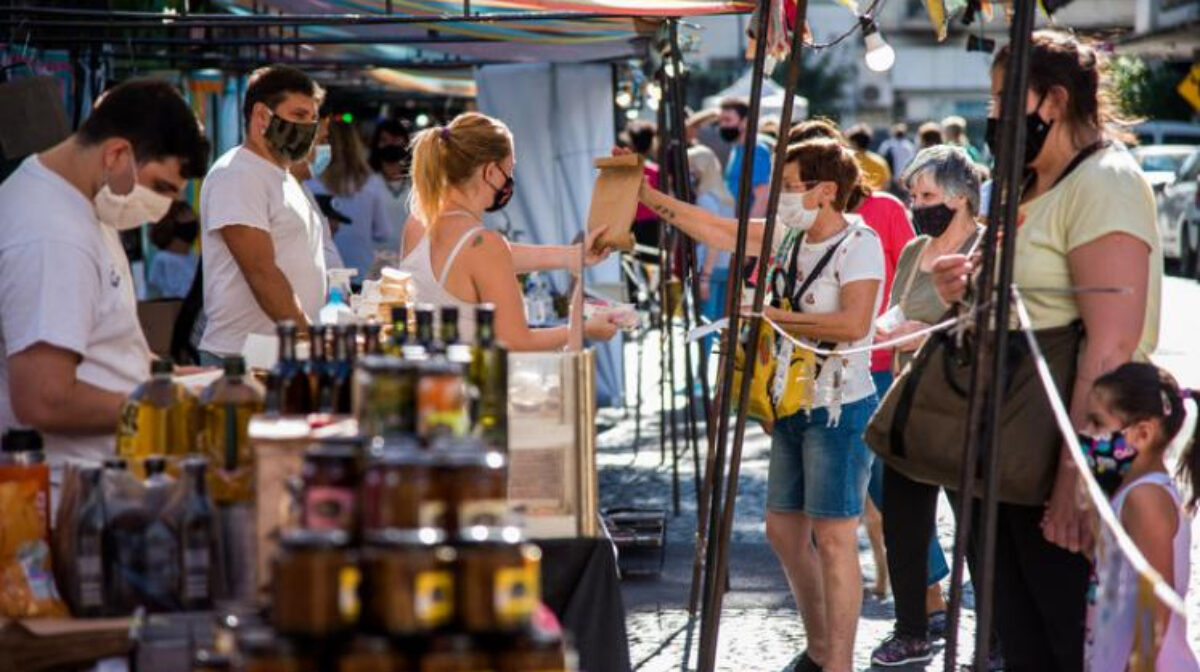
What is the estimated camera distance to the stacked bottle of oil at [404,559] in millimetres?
2799

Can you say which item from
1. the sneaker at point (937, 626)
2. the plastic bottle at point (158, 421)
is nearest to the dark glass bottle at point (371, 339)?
the plastic bottle at point (158, 421)

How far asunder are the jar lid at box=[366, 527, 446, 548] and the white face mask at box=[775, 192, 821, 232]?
3.64 metres

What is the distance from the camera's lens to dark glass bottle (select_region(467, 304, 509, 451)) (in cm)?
405

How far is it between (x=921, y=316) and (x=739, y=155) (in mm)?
8925

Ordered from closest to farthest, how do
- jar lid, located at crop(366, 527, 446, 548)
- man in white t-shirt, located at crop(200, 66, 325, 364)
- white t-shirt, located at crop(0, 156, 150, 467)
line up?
jar lid, located at crop(366, 527, 446, 548), white t-shirt, located at crop(0, 156, 150, 467), man in white t-shirt, located at crop(200, 66, 325, 364)

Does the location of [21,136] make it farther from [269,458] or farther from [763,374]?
[269,458]

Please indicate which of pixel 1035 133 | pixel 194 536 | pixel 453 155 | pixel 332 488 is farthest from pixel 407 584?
pixel 453 155

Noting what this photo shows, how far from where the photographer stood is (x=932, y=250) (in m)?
7.04

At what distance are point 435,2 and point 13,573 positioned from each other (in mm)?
5960

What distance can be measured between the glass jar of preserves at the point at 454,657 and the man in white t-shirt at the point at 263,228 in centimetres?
371

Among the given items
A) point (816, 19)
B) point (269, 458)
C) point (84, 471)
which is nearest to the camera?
point (269, 458)

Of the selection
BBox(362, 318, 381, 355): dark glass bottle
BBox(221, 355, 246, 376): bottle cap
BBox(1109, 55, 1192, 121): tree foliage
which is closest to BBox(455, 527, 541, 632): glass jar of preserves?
BBox(221, 355, 246, 376): bottle cap

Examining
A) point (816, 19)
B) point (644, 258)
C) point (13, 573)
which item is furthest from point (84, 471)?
point (816, 19)

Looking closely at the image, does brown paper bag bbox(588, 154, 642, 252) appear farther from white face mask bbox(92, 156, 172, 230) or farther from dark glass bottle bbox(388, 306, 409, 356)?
white face mask bbox(92, 156, 172, 230)
